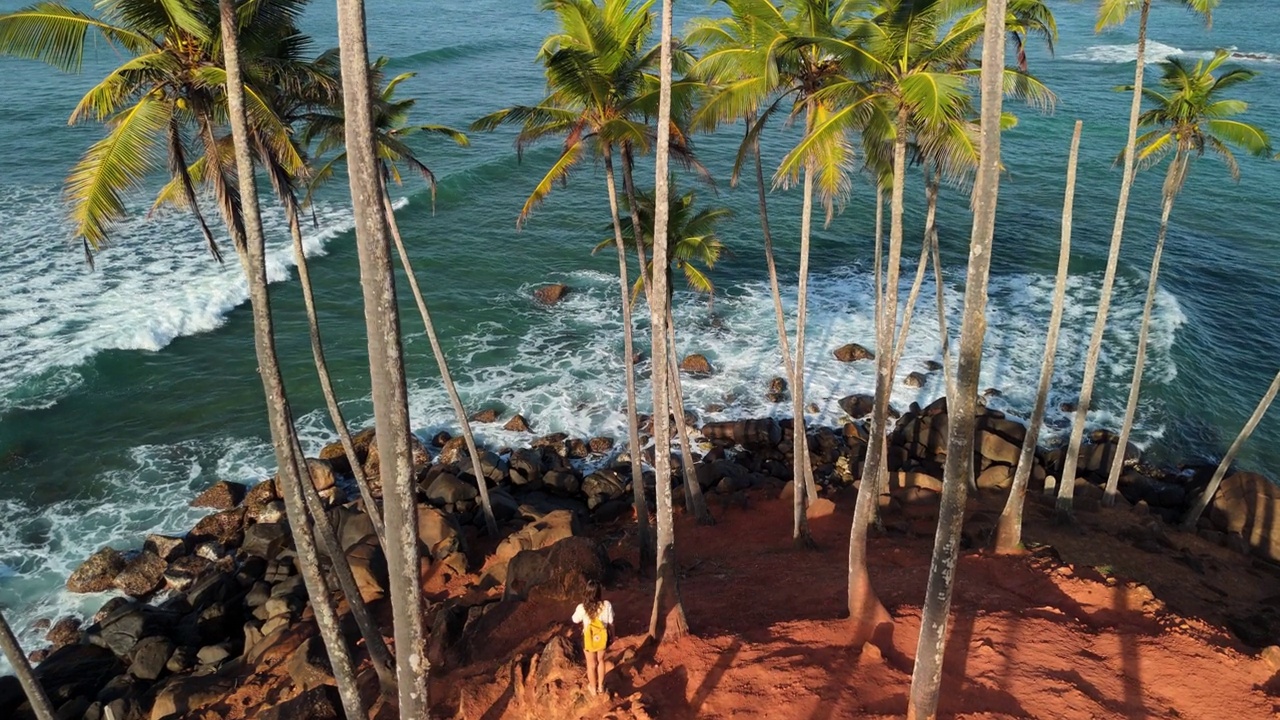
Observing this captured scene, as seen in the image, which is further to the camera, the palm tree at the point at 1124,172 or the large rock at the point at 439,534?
the large rock at the point at 439,534

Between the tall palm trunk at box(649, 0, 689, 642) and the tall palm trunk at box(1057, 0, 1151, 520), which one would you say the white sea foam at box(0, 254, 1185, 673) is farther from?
the tall palm trunk at box(649, 0, 689, 642)

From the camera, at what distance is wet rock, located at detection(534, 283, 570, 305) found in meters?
37.2

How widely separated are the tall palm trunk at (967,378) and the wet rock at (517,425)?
63.1 ft

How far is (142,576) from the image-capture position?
2164 cm

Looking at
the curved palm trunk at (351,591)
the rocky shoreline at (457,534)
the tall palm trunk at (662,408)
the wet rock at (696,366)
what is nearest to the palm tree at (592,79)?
the tall palm trunk at (662,408)

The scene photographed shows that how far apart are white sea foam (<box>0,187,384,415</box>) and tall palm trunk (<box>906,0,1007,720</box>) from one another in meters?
29.5

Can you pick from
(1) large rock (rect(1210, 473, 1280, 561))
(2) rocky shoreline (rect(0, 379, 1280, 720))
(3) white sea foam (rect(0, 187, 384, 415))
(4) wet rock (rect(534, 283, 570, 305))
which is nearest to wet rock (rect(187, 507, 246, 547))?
(2) rocky shoreline (rect(0, 379, 1280, 720))

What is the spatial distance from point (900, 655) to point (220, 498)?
64.1 ft

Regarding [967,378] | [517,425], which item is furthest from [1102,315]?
[517,425]

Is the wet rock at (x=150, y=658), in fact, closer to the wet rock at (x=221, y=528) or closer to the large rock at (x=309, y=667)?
the large rock at (x=309, y=667)

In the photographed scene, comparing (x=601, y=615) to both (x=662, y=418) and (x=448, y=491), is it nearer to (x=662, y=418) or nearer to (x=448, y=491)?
(x=662, y=418)

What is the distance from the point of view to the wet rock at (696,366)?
32.0 m

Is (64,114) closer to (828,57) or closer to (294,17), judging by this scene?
(294,17)

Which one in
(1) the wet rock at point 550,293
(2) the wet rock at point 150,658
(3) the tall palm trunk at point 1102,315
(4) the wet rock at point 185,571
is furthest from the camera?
(1) the wet rock at point 550,293
